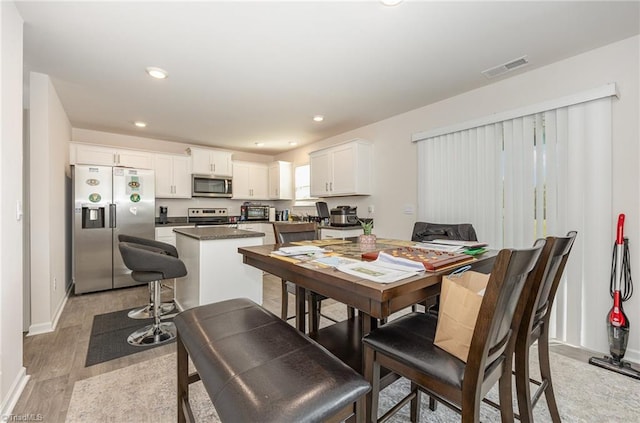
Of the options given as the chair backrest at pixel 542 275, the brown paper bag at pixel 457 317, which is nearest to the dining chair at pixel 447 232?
the chair backrest at pixel 542 275

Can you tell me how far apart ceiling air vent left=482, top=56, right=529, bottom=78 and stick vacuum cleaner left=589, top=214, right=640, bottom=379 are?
149cm

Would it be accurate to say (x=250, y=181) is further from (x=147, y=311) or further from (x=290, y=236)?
(x=290, y=236)

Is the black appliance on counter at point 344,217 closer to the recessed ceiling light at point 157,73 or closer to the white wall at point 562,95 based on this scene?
the white wall at point 562,95

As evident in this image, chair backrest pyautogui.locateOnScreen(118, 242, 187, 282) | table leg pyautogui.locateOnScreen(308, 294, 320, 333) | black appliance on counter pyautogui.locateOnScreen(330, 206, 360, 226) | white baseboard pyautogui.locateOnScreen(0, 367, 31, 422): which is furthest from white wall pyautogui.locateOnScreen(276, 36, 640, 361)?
white baseboard pyautogui.locateOnScreen(0, 367, 31, 422)

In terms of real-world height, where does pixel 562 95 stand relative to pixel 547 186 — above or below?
above

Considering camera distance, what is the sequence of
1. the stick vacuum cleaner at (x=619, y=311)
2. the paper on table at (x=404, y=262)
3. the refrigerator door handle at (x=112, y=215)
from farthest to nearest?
the refrigerator door handle at (x=112, y=215), the stick vacuum cleaner at (x=619, y=311), the paper on table at (x=404, y=262)

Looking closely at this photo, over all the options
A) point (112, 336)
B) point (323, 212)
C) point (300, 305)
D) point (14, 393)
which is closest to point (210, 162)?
point (323, 212)

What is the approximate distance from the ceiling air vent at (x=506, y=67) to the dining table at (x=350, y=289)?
6.36 ft

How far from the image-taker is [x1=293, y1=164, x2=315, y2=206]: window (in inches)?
213

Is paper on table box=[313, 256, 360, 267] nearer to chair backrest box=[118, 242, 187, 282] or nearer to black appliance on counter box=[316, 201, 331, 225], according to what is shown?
chair backrest box=[118, 242, 187, 282]

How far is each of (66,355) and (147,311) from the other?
89cm

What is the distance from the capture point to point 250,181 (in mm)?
5793

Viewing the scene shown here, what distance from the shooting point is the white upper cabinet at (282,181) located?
5.68 m

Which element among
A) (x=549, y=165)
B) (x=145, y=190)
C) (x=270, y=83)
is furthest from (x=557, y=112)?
(x=145, y=190)
